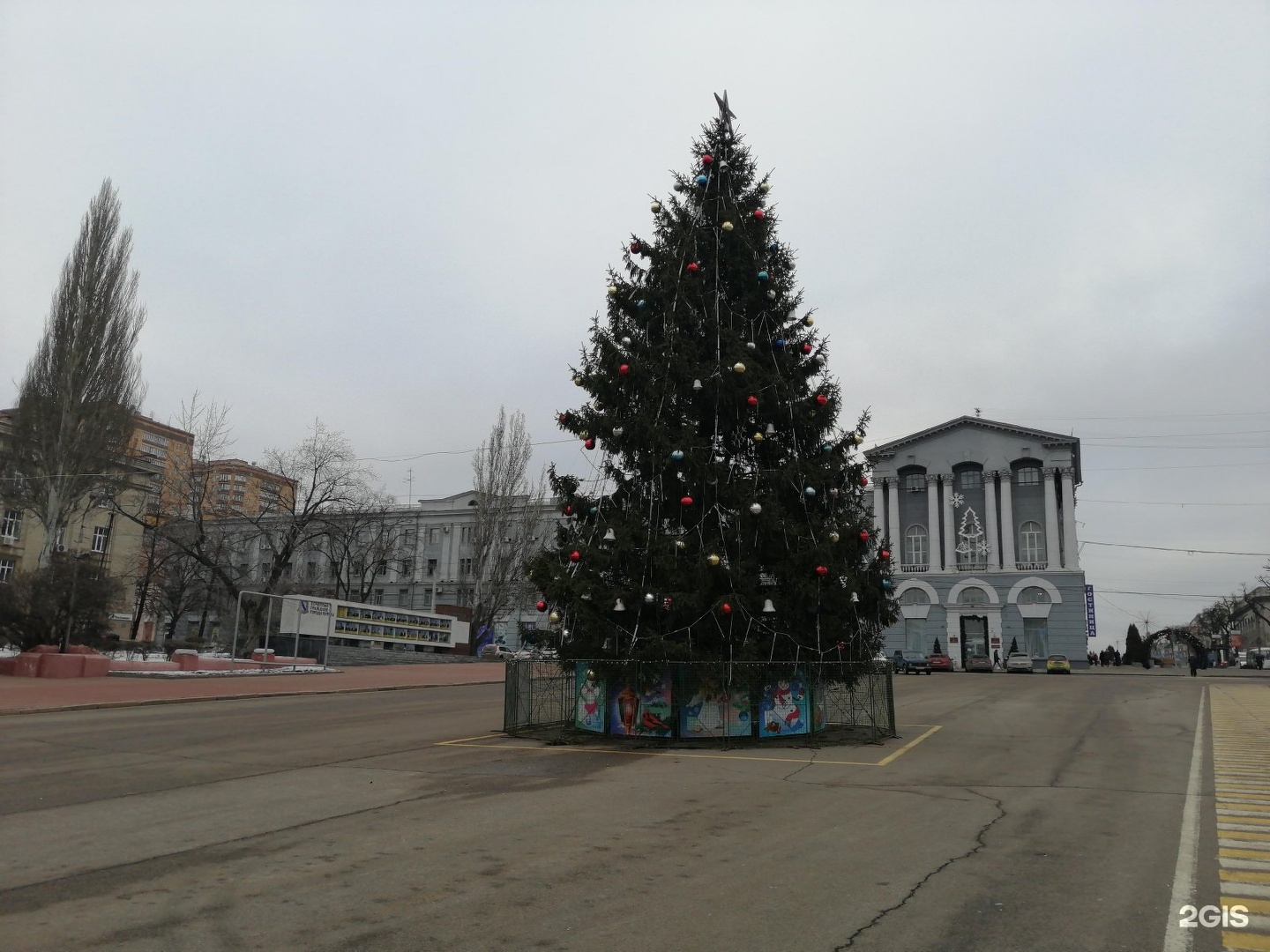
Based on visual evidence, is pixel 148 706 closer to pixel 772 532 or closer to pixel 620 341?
pixel 620 341

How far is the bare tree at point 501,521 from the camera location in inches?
2206

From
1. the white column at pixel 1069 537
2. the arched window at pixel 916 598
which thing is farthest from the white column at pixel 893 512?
the white column at pixel 1069 537

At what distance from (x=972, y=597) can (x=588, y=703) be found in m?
54.2

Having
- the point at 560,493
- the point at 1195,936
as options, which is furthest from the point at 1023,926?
the point at 560,493

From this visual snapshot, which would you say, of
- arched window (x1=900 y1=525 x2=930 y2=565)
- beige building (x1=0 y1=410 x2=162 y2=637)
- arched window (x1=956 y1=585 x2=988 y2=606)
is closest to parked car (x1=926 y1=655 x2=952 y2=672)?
arched window (x1=956 y1=585 x2=988 y2=606)

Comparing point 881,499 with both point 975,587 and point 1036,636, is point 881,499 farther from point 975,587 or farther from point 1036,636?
point 1036,636

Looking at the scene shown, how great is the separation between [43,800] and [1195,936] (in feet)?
33.8

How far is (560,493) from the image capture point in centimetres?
1587

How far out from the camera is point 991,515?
63.7 m

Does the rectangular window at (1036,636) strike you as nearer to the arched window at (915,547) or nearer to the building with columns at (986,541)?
the building with columns at (986,541)

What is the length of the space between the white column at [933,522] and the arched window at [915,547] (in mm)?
353

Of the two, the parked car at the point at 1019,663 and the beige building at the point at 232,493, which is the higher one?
the beige building at the point at 232,493

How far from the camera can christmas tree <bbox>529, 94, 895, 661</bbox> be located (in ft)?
A: 47.3

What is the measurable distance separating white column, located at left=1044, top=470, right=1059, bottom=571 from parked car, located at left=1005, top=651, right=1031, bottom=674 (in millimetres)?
9483
